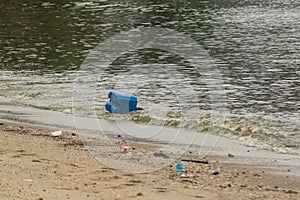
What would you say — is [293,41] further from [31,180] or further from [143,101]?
[31,180]

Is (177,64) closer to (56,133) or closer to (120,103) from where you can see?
(120,103)

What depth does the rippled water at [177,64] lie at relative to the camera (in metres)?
13.4

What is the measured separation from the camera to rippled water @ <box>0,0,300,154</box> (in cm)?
1343

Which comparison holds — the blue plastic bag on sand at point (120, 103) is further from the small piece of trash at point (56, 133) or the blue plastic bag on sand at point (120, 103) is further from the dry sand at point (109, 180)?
the dry sand at point (109, 180)

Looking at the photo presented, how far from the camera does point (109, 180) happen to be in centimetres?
884

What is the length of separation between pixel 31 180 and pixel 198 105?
6.41 m

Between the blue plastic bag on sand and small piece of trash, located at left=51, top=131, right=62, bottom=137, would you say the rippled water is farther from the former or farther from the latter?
small piece of trash, located at left=51, top=131, right=62, bottom=137

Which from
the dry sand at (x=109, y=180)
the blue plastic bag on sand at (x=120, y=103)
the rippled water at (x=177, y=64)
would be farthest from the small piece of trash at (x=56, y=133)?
the blue plastic bag on sand at (x=120, y=103)

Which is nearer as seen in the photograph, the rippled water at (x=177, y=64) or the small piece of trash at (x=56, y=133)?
the small piece of trash at (x=56, y=133)

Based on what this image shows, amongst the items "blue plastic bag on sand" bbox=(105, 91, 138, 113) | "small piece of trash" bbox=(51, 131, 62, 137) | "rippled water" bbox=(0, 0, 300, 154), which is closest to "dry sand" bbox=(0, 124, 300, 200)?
"small piece of trash" bbox=(51, 131, 62, 137)

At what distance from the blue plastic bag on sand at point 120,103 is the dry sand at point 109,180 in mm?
3250

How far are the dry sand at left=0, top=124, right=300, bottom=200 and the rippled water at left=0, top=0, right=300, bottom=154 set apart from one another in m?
1.94

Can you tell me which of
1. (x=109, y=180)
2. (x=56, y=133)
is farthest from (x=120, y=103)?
(x=109, y=180)

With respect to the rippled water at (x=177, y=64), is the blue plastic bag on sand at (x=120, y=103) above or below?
above
